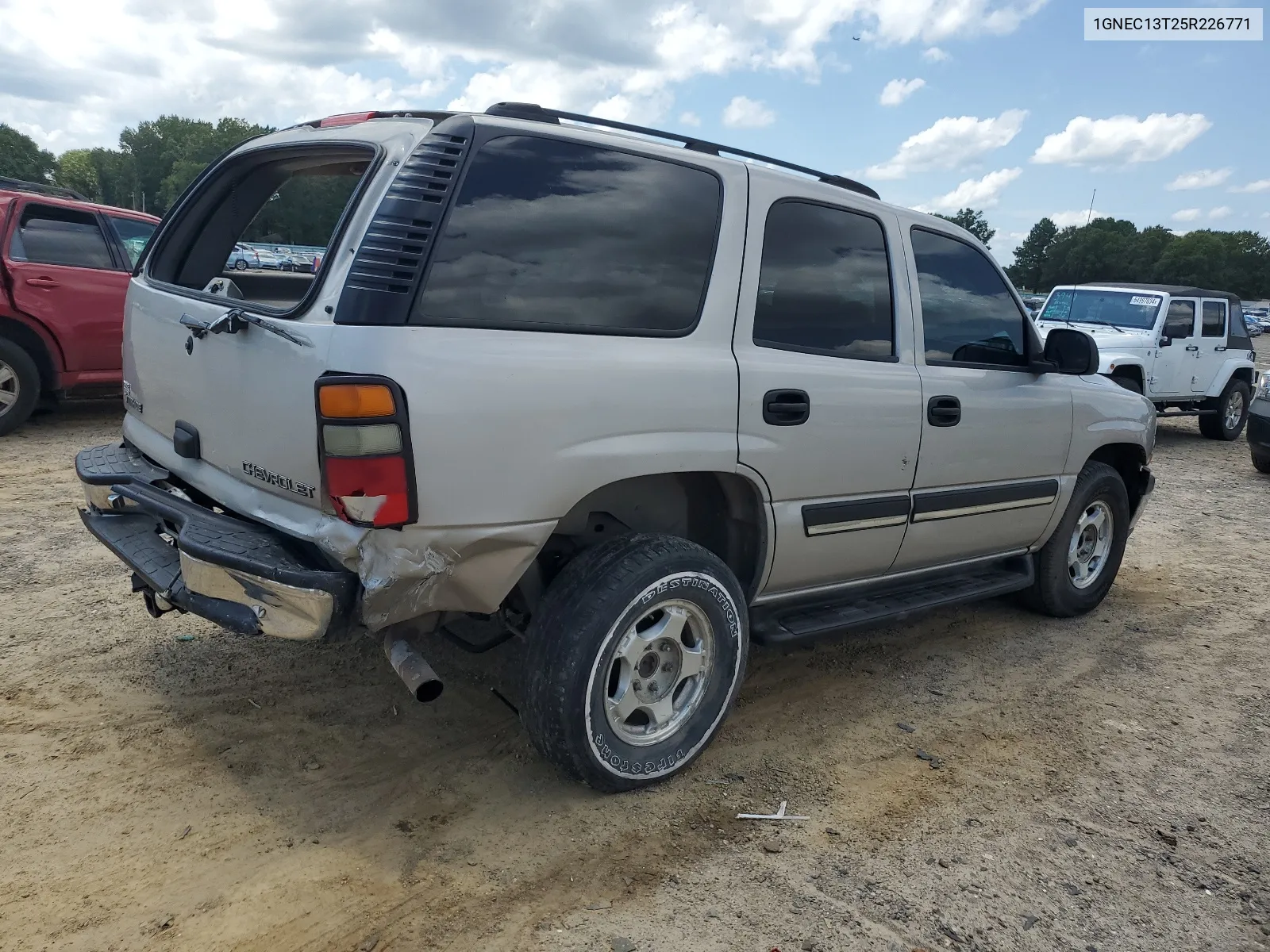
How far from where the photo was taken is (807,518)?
338cm

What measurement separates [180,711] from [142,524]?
0.71 m

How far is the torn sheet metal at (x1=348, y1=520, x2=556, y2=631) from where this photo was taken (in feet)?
8.16

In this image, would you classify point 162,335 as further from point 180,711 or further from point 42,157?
point 42,157

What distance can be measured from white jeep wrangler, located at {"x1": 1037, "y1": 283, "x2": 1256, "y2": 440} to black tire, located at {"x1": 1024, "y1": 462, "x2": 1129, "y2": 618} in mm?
5993

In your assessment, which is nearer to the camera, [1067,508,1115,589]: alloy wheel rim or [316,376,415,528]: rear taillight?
[316,376,415,528]: rear taillight

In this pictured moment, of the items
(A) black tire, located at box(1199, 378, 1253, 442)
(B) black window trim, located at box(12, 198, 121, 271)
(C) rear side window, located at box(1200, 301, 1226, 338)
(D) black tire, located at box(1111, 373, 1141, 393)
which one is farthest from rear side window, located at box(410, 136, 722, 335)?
(A) black tire, located at box(1199, 378, 1253, 442)

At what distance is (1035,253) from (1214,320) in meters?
91.2

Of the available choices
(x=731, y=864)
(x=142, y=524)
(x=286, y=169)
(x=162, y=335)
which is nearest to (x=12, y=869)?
(x=142, y=524)

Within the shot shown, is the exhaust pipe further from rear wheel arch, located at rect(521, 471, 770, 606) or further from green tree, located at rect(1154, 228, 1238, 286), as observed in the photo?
green tree, located at rect(1154, 228, 1238, 286)

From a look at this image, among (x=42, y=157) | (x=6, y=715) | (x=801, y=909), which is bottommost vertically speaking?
(x=801, y=909)

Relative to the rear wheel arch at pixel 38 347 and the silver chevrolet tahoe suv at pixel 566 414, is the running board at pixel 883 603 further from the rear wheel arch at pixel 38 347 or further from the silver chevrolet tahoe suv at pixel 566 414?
the rear wheel arch at pixel 38 347

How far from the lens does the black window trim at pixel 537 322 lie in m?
2.51

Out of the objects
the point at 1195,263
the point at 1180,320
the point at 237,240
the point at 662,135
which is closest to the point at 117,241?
the point at 237,240

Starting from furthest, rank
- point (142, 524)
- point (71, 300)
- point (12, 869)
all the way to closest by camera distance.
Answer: point (71, 300), point (142, 524), point (12, 869)
